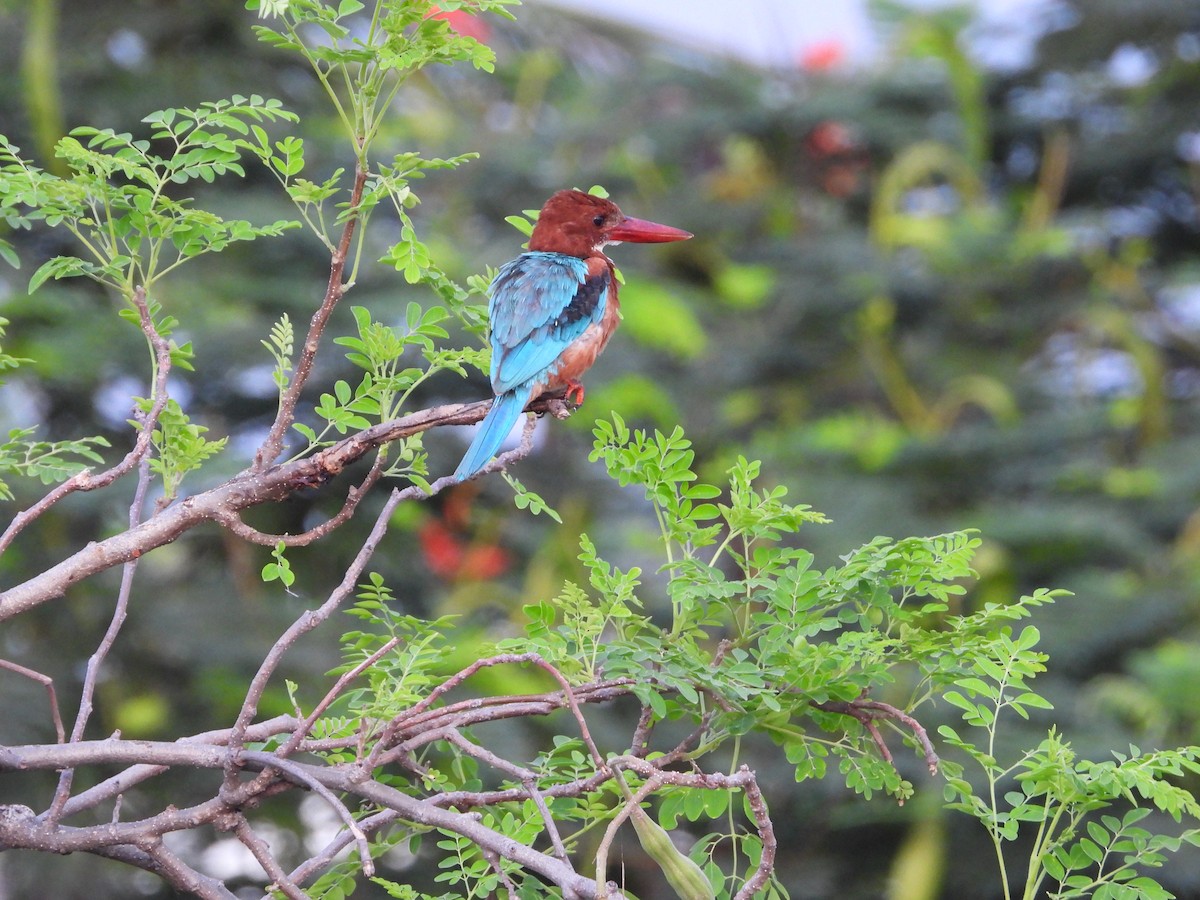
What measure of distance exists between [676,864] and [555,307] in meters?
1.34

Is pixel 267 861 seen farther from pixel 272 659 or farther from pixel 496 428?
pixel 496 428

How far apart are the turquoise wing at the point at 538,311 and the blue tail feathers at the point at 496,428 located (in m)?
0.02

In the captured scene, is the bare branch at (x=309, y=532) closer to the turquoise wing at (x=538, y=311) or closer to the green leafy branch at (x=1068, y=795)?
the green leafy branch at (x=1068, y=795)

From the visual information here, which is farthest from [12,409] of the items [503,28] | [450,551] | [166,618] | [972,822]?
[972,822]

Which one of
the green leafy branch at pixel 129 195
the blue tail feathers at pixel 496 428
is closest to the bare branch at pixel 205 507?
the green leafy branch at pixel 129 195

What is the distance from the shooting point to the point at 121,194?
1.47 meters

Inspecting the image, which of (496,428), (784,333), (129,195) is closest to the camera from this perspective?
(129,195)

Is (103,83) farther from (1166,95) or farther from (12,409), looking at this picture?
(1166,95)

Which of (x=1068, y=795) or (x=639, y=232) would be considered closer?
(x=1068, y=795)

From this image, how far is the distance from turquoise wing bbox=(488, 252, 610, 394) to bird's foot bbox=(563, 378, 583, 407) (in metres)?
0.07

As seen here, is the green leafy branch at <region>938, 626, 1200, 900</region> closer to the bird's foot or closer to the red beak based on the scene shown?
the bird's foot

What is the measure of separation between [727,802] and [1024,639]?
33 cm

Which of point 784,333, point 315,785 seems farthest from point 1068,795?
point 784,333

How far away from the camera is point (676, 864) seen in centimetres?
135
